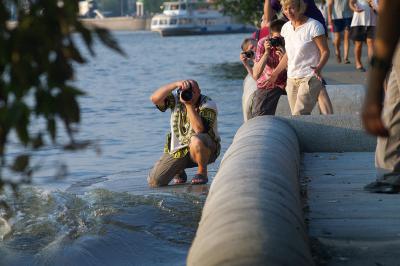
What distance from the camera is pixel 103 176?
13.0 m

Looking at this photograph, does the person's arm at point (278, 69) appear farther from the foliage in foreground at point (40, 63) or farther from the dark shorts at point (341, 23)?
the dark shorts at point (341, 23)

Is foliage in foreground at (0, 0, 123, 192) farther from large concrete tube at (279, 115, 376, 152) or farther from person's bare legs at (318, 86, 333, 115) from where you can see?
person's bare legs at (318, 86, 333, 115)

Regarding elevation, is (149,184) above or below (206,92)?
above

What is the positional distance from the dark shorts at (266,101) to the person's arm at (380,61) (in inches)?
299

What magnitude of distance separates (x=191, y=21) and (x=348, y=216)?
116 meters

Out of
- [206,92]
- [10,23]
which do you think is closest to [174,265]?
[10,23]

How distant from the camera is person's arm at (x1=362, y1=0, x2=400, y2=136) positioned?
12.3ft

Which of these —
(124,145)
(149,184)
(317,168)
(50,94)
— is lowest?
(124,145)

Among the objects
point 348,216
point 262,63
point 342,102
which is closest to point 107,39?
point 348,216

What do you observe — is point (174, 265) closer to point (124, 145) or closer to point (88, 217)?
point (88, 217)

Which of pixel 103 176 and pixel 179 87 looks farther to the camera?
pixel 103 176

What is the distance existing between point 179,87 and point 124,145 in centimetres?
680

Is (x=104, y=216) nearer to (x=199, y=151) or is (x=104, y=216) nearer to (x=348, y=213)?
(x=199, y=151)

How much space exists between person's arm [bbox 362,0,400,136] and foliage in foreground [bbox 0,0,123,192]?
109 centimetres
